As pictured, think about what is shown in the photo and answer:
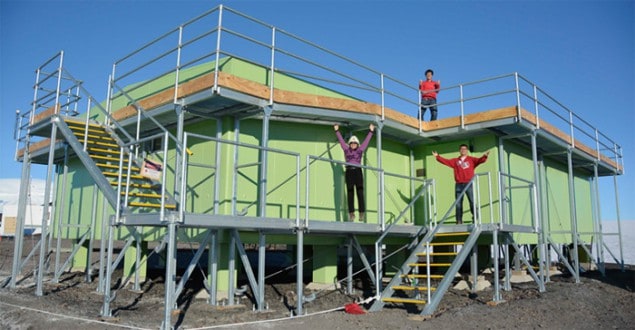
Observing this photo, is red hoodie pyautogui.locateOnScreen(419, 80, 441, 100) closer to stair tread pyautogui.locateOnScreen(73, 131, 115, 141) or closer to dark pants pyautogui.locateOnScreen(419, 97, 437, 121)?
dark pants pyautogui.locateOnScreen(419, 97, 437, 121)

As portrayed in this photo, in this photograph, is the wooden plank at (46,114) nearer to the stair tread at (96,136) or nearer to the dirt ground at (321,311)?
the stair tread at (96,136)

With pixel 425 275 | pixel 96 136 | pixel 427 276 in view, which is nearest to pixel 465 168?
pixel 425 275

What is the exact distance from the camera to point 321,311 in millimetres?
9414

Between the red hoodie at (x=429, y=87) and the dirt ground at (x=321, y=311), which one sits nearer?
the dirt ground at (x=321, y=311)

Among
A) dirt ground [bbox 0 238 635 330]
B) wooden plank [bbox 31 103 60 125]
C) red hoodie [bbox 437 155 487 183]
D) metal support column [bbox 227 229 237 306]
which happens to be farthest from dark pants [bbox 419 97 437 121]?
wooden plank [bbox 31 103 60 125]

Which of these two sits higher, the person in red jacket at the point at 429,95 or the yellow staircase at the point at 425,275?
the person in red jacket at the point at 429,95

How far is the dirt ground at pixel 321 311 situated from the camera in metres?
8.05

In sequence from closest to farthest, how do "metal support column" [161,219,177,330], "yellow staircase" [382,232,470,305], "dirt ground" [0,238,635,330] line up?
1. "metal support column" [161,219,177,330]
2. "dirt ground" [0,238,635,330]
3. "yellow staircase" [382,232,470,305]

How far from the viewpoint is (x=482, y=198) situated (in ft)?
41.8

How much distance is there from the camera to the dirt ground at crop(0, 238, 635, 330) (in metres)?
8.05

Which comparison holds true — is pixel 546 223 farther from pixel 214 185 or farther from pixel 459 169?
pixel 214 185

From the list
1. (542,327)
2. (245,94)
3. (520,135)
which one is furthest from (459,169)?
(245,94)

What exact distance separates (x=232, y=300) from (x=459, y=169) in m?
5.61

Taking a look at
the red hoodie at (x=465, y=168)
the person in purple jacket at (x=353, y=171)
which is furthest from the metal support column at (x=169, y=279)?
the red hoodie at (x=465, y=168)
